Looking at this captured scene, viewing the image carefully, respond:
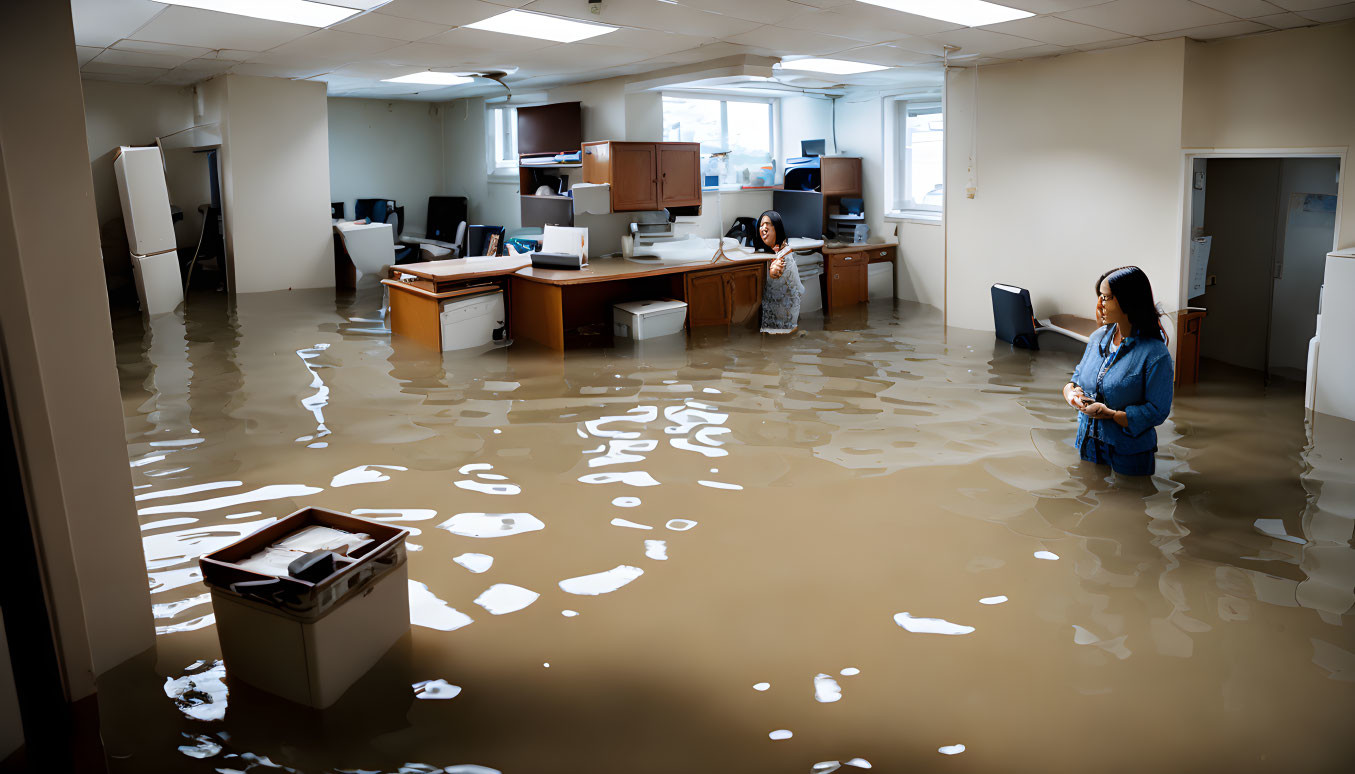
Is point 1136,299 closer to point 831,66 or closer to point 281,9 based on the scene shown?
point 831,66

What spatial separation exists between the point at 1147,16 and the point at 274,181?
29.5 ft

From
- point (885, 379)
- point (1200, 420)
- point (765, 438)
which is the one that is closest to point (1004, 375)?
point (885, 379)

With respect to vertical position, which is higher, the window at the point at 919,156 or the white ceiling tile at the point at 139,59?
the white ceiling tile at the point at 139,59

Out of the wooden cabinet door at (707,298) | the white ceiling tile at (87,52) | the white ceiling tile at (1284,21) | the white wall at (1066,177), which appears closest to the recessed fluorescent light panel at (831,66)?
the white wall at (1066,177)

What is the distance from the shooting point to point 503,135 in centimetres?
1285

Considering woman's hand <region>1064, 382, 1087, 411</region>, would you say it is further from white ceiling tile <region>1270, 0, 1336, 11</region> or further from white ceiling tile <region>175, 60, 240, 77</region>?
white ceiling tile <region>175, 60, 240, 77</region>

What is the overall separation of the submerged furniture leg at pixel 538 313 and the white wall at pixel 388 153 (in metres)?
6.11

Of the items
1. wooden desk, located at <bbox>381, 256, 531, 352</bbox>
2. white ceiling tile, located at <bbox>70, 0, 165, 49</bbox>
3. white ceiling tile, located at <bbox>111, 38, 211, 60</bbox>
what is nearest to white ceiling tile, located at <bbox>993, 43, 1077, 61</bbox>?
wooden desk, located at <bbox>381, 256, 531, 352</bbox>

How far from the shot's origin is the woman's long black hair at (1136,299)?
425 centimetres

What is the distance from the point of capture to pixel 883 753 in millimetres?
2467

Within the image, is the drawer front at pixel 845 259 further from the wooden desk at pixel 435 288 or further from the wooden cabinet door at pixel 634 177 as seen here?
the wooden desk at pixel 435 288

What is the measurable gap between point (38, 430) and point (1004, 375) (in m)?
6.01

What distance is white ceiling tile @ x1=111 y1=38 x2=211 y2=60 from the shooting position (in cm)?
767

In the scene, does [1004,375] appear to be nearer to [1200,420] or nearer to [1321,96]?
[1200,420]
